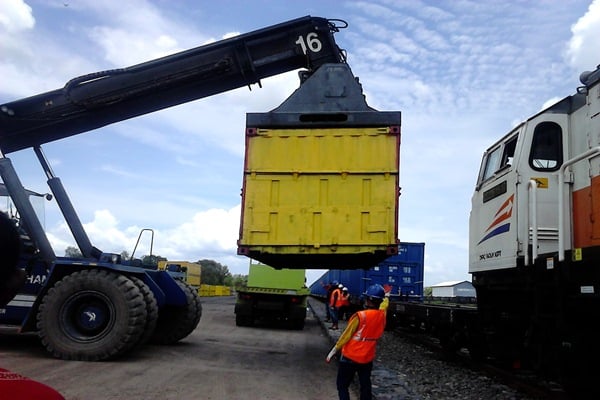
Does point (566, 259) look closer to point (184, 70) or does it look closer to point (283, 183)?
point (283, 183)

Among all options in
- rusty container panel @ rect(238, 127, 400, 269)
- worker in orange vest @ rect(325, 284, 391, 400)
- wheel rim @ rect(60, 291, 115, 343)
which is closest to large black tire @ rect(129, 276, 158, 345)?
wheel rim @ rect(60, 291, 115, 343)

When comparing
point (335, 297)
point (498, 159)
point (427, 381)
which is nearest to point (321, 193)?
point (498, 159)

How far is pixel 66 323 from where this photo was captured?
9.45 m

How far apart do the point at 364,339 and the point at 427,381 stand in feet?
12.7

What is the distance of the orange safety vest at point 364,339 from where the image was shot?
593 centimetres

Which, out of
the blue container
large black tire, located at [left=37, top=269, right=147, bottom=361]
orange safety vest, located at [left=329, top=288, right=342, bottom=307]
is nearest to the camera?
large black tire, located at [left=37, top=269, right=147, bottom=361]

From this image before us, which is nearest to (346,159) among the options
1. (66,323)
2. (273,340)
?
(66,323)

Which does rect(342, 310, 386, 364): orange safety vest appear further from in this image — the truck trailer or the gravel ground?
the truck trailer

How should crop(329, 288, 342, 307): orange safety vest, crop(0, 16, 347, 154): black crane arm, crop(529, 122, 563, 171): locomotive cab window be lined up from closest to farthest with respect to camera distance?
1. crop(529, 122, 563, 171): locomotive cab window
2. crop(0, 16, 347, 154): black crane arm
3. crop(329, 288, 342, 307): orange safety vest

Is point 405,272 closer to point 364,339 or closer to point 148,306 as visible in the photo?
point 148,306

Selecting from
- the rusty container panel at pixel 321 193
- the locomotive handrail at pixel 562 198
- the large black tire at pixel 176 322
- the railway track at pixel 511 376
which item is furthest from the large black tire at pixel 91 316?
the locomotive handrail at pixel 562 198

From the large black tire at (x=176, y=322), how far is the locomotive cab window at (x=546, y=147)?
24.1 ft

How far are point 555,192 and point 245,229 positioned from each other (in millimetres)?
4605

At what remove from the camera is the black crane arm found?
1020cm
